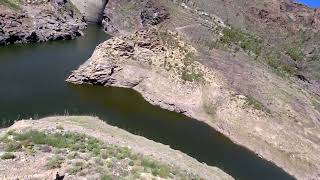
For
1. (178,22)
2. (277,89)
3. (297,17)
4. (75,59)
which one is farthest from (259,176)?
(297,17)

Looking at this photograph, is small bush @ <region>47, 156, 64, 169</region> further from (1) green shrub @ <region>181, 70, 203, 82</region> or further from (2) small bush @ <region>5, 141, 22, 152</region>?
(1) green shrub @ <region>181, 70, 203, 82</region>

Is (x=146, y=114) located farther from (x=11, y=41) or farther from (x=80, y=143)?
(x=11, y=41)

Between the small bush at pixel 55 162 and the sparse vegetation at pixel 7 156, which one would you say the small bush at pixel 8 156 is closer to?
the sparse vegetation at pixel 7 156

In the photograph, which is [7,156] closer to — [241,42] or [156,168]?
[156,168]

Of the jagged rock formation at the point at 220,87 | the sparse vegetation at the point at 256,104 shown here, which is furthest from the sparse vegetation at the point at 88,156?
the sparse vegetation at the point at 256,104

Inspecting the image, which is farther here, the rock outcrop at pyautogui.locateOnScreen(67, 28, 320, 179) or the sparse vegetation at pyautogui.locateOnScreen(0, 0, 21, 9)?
the sparse vegetation at pyautogui.locateOnScreen(0, 0, 21, 9)

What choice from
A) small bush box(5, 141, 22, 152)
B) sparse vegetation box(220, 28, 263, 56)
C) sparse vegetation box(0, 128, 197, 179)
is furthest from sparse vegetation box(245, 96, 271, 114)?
small bush box(5, 141, 22, 152)
